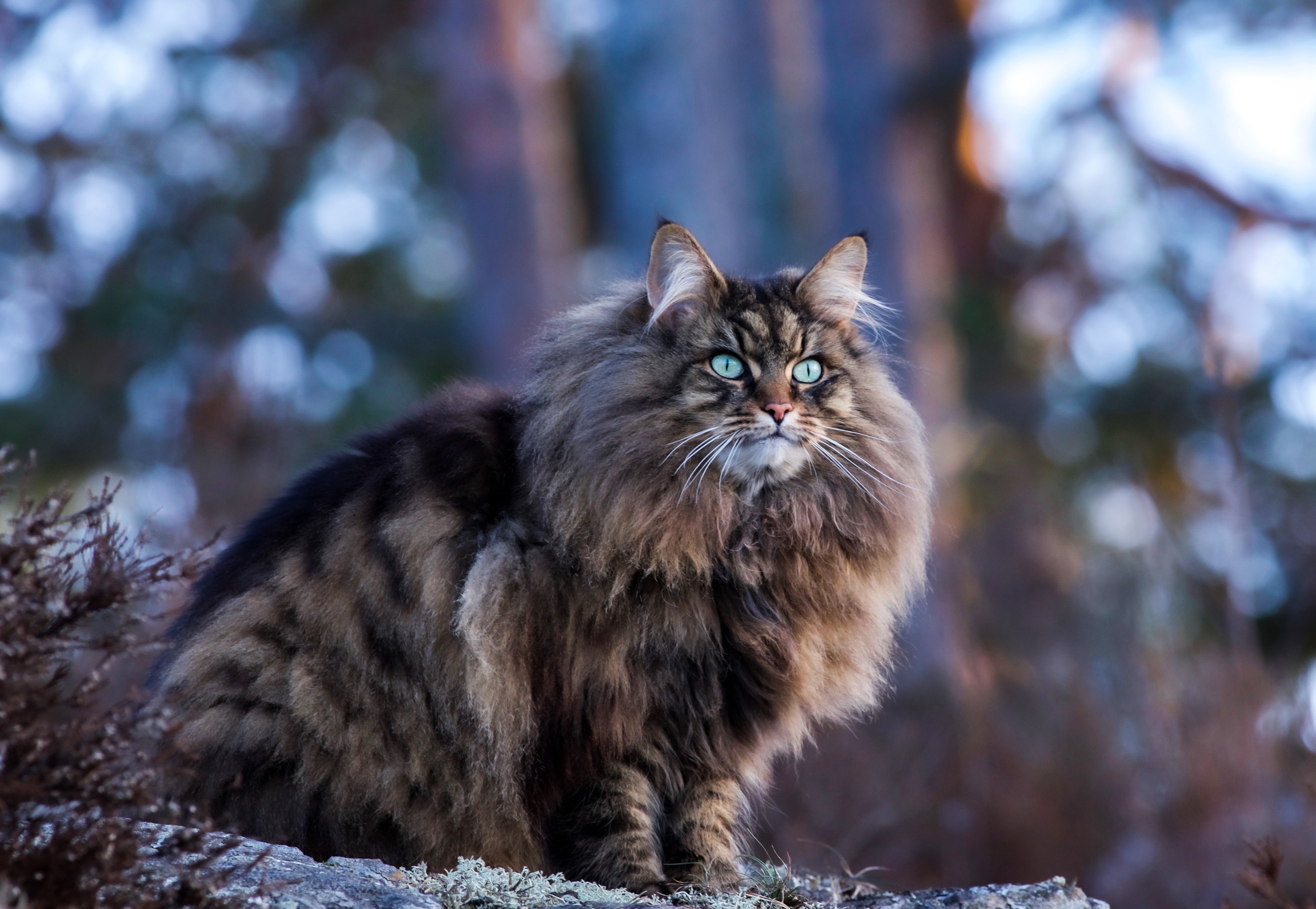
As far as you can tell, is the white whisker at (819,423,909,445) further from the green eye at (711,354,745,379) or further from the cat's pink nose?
the green eye at (711,354,745,379)

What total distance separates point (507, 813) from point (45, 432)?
324 inches

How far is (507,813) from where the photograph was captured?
322cm

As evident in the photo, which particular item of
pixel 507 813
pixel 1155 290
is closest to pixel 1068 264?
pixel 1155 290

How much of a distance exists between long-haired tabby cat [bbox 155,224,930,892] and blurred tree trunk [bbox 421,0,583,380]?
5999 mm

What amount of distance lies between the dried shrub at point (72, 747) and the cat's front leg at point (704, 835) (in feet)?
4.49

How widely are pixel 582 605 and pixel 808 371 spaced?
0.99 metres

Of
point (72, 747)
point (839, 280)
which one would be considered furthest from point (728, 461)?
point (72, 747)

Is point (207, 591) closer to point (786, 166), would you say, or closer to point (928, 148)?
point (786, 166)

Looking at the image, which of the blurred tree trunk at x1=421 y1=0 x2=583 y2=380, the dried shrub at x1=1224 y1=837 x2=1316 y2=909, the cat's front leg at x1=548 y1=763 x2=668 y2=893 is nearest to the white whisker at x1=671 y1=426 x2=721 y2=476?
the cat's front leg at x1=548 y1=763 x2=668 y2=893

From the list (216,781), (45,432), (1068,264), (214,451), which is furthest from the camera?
(1068,264)

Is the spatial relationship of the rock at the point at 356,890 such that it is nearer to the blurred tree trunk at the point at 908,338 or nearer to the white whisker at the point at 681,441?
the white whisker at the point at 681,441

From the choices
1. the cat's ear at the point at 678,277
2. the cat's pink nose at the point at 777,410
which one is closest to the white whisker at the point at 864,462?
the cat's pink nose at the point at 777,410

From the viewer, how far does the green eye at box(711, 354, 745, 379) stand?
3.51 meters

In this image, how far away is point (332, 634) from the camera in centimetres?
321
